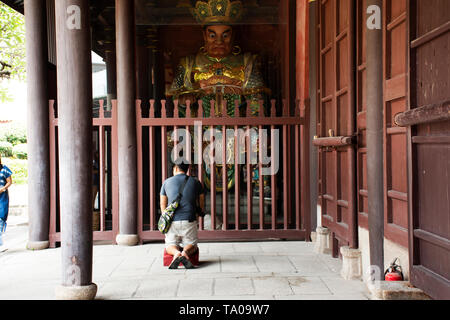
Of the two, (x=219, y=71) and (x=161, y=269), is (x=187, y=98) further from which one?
(x=161, y=269)

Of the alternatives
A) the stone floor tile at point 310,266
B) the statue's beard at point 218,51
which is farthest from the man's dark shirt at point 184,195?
the statue's beard at point 218,51

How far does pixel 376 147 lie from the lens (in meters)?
4.12

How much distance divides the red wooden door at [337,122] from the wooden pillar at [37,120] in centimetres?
366

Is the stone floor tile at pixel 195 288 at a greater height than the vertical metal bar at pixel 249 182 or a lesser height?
lesser

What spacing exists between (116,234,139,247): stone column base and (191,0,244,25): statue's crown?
4.45m

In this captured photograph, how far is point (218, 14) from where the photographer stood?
365 inches

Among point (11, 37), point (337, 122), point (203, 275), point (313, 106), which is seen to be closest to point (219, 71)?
point (313, 106)

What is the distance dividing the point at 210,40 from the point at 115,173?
3.82m

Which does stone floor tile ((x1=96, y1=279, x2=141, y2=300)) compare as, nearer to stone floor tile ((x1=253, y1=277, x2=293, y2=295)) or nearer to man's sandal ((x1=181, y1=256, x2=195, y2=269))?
man's sandal ((x1=181, y1=256, x2=195, y2=269))

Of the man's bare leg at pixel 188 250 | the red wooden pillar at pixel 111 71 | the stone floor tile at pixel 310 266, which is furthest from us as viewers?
the red wooden pillar at pixel 111 71

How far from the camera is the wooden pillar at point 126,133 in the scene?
6918 mm

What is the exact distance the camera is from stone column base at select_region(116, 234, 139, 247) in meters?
6.91

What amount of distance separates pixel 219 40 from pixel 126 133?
350cm

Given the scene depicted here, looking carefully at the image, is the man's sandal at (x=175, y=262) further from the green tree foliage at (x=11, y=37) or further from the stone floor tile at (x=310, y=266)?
the green tree foliage at (x=11, y=37)
